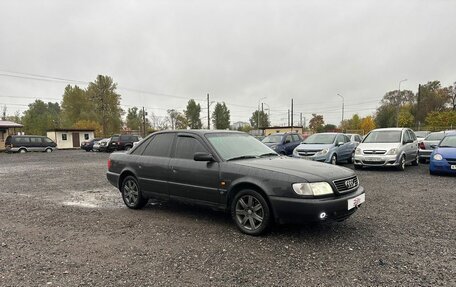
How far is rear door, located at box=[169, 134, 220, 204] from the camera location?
15.5ft

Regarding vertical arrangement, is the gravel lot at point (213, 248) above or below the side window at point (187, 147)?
below

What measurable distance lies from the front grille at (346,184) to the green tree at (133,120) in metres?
78.0

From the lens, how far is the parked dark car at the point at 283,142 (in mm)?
16203

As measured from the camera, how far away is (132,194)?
6117mm

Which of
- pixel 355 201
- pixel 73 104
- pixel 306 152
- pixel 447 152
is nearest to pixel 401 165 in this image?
pixel 447 152

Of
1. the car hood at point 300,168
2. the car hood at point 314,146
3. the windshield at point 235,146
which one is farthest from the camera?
the car hood at point 314,146

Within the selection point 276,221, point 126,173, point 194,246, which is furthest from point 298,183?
point 126,173

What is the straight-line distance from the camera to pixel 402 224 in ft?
16.0

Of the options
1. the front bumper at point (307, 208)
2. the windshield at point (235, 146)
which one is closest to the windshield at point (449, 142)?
the windshield at point (235, 146)

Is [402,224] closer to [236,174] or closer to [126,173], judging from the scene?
[236,174]

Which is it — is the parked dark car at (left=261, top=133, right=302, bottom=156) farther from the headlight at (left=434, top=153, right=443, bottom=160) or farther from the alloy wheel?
the alloy wheel

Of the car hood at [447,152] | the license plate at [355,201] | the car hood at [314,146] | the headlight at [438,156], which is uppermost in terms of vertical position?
the car hood at [314,146]

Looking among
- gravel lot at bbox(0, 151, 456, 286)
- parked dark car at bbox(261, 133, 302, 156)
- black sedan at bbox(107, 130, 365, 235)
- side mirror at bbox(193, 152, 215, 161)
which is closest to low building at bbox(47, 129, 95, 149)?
parked dark car at bbox(261, 133, 302, 156)

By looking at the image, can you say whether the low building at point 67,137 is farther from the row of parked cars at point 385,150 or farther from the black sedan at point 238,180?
the black sedan at point 238,180
